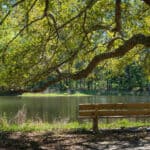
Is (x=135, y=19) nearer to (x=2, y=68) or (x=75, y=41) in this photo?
(x=75, y=41)

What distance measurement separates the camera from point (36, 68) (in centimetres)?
1428

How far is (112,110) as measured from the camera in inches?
601

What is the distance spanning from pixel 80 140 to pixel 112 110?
3.14 meters

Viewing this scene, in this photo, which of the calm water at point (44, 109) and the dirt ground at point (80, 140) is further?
the calm water at point (44, 109)

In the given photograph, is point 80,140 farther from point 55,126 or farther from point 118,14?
point 55,126

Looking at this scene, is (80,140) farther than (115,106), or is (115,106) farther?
(115,106)

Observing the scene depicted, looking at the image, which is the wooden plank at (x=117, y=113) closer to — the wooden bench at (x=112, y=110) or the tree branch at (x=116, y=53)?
the wooden bench at (x=112, y=110)

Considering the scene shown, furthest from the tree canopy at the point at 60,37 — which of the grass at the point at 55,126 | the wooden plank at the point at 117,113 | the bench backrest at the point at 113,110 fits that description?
the grass at the point at 55,126

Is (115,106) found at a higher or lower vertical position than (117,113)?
higher

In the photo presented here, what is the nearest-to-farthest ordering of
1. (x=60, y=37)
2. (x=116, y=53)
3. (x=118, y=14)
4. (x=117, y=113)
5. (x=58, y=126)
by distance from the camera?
(x=118, y=14) → (x=116, y=53) → (x=117, y=113) → (x=60, y=37) → (x=58, y=126)

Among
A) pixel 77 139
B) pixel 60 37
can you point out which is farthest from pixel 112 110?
pixel 60 37

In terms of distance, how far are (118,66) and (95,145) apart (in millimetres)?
9056

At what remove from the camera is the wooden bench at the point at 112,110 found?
14.9 m

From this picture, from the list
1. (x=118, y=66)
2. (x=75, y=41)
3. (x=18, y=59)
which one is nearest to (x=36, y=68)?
(x=18, y=59)
